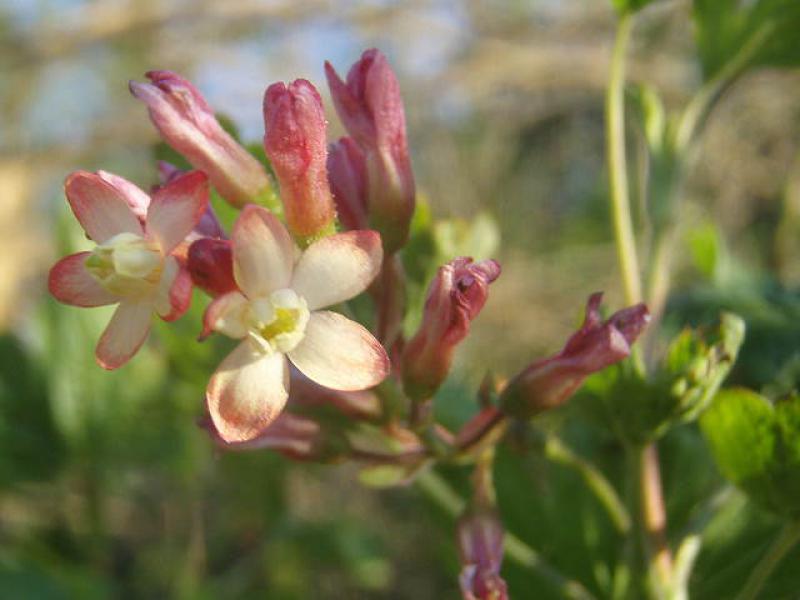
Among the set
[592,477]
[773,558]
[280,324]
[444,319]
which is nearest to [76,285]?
[280,324]

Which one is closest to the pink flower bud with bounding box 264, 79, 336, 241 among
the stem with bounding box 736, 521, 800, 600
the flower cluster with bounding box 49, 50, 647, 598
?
the flower cluster with bounding box 49, 50, 647, 598

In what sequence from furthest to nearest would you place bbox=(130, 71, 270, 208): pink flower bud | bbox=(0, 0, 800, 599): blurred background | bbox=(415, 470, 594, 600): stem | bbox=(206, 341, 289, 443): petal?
bbox=(0, 0, 800, 599): blurred background → bbox=(415, 470, 594, 600): stem → bbox=(130, 71, 270, 208): pink flower bud → bbox=(206, 341, 289, 443): petal

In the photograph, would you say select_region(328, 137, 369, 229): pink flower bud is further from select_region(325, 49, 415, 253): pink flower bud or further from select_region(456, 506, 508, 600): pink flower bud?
select_region(456, 506, 508, 600): pink flower bud

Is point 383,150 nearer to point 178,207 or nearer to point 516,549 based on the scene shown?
point 178,207

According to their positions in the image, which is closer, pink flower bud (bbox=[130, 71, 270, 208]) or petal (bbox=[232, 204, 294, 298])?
petal (bbox=[232, 204, 294, 298])

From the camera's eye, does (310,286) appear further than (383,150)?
No

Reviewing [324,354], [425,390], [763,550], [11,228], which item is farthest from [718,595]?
[11,228]

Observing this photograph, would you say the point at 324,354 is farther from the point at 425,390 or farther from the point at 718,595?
the point at 718,595
